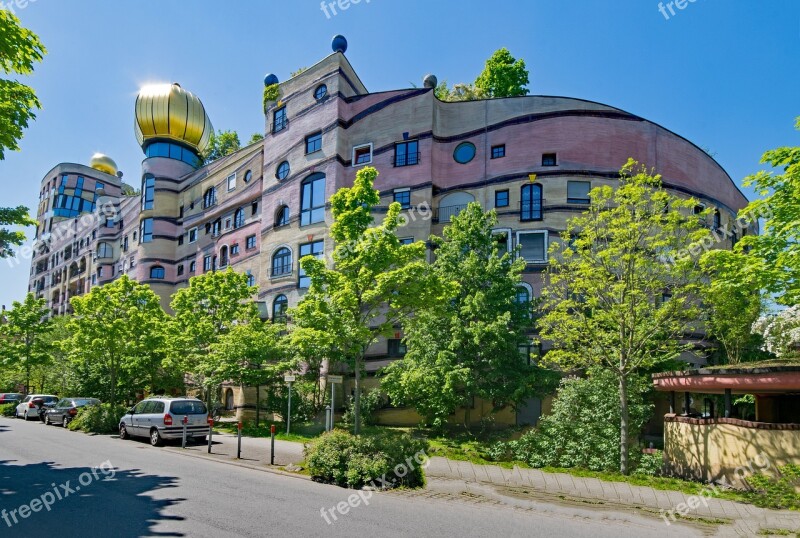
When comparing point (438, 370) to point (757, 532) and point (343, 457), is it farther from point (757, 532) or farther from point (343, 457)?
point (757, 532)

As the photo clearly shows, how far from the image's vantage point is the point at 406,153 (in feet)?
93.5

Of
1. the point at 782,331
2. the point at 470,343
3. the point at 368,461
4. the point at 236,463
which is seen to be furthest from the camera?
the point at 470,343

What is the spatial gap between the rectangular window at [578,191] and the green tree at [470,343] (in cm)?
679

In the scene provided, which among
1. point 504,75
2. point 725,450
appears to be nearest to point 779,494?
point 725,450

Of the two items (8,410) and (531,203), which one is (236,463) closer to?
(531,203)

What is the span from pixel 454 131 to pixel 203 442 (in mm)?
19370

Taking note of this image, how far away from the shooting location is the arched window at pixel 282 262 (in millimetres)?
29984

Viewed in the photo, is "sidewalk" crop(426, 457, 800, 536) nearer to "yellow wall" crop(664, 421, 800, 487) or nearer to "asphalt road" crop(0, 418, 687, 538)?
"asphalt road" crop(0, 418, 687, 538)

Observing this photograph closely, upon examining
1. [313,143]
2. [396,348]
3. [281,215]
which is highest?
[313,143]

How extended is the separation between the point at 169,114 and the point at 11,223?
34.4 metres

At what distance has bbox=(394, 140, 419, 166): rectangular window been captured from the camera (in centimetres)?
2823

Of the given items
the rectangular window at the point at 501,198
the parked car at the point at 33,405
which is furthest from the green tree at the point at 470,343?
the parked car at the point at 33,405

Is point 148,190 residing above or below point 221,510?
above

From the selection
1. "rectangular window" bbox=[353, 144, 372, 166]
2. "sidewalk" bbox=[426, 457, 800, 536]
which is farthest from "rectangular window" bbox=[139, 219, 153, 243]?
"sidewalk" bbox=[426, 457, 800, 536]
